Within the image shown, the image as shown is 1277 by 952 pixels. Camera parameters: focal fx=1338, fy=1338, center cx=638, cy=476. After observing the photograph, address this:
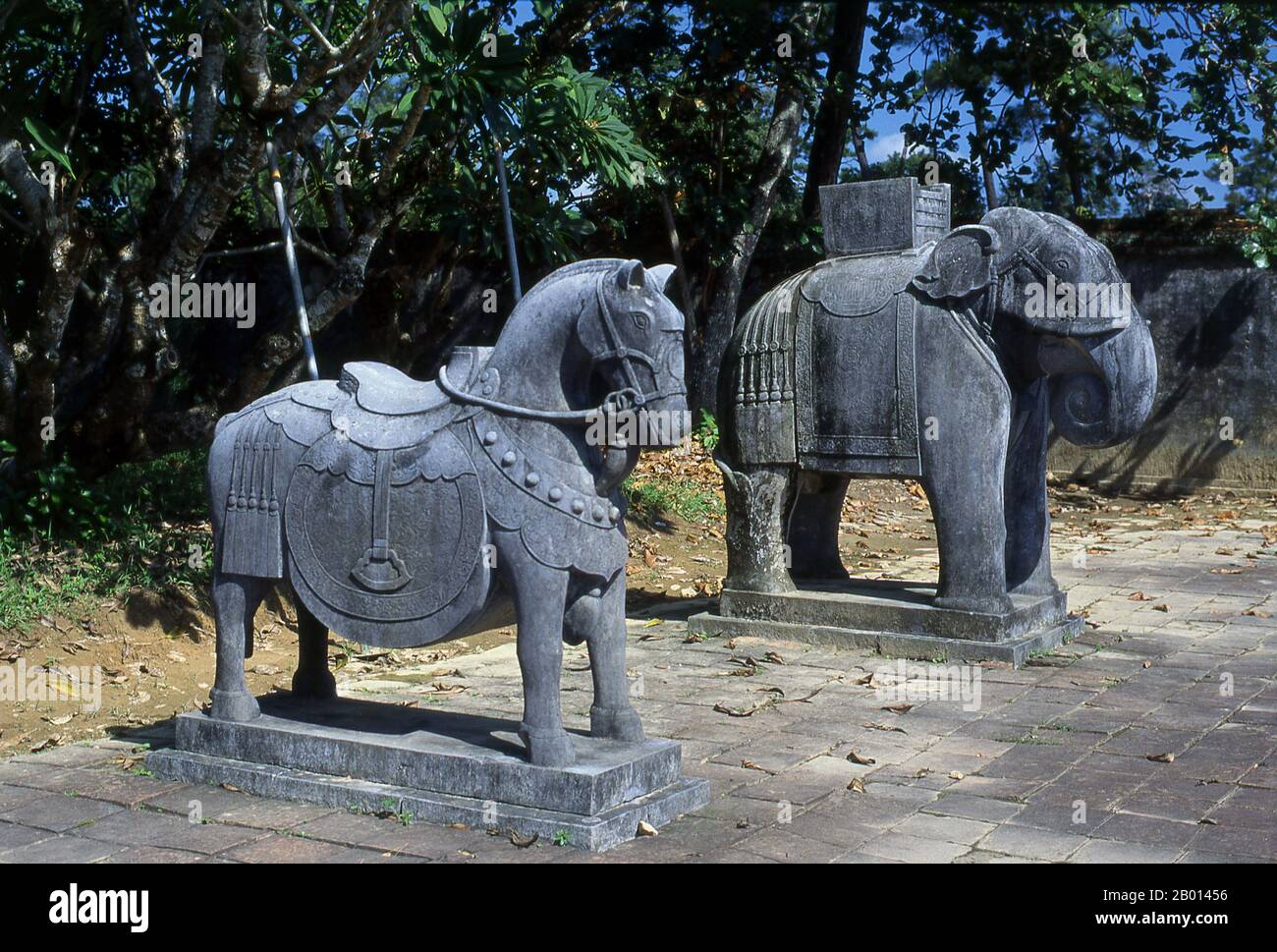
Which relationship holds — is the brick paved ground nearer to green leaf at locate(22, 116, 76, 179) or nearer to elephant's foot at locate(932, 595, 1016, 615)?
elephant's foot at locate(932, 595, 1016, 615)

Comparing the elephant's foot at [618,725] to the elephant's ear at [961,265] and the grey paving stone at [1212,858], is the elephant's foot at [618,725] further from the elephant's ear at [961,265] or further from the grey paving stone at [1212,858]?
the elephant's ear at [961,265]

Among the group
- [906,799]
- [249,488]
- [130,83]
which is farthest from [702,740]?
[130,83]

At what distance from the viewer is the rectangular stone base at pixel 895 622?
22.9 ft

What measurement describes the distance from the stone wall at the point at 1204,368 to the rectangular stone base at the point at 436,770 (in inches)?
410

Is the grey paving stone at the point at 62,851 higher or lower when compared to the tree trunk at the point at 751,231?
lower

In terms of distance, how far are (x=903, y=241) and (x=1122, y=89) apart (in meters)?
6.09

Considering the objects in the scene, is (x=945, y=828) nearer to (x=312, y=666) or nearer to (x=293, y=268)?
(x=312, y=666)

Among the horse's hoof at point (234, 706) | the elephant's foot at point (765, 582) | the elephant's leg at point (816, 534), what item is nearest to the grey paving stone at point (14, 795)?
the horse's hoof at point (234, 706)

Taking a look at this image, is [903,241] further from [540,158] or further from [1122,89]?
[1122,89]

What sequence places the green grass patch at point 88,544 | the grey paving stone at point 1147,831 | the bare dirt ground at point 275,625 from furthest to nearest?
1. the green grass patch at point 88,544
2. the bare dirt ground at point 275,625
3. the grey paving stone at point 1147,831

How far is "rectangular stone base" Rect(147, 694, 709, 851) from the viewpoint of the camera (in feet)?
14.3

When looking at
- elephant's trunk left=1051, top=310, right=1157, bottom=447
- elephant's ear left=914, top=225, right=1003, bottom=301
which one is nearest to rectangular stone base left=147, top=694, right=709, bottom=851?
elephant's ear left=914, top=225, right=1003, bottom=301

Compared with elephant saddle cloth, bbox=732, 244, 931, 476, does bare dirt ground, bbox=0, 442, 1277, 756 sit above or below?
below

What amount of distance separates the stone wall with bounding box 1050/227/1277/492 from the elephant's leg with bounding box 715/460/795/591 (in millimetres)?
7461
